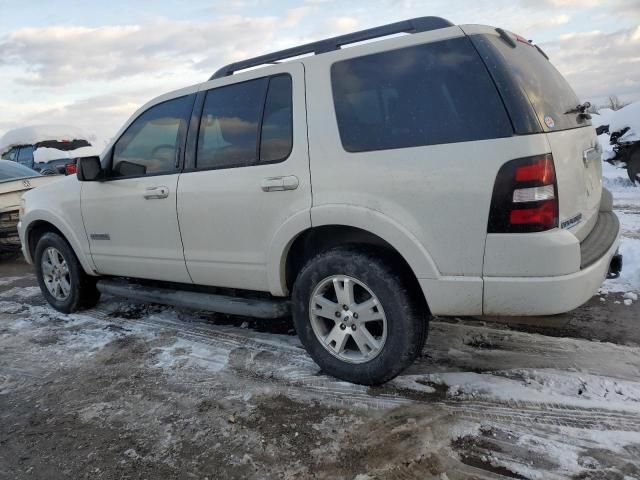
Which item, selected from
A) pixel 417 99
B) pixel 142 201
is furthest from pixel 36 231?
pixel 417 99

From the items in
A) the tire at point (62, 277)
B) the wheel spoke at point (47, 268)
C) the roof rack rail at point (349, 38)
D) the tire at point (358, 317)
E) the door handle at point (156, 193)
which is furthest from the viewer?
the wheel spoke at point (47, 268)

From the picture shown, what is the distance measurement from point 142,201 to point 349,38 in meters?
1.98

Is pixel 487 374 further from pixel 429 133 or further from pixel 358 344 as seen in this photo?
pixel 429 133

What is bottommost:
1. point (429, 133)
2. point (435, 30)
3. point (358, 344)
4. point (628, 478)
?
point (628, 478)

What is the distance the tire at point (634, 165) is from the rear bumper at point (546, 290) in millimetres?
7500

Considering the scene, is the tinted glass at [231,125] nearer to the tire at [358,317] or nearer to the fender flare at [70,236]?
the tire at [358,317]

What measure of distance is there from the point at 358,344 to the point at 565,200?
4.53 ft

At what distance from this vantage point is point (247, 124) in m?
3.34

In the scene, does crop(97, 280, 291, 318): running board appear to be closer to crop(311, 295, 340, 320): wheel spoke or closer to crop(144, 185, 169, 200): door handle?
crop(311, 295, 340, 320): wheel spoke

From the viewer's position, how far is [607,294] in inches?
169

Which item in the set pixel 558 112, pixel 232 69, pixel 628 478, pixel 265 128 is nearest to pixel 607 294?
pixel 558 112

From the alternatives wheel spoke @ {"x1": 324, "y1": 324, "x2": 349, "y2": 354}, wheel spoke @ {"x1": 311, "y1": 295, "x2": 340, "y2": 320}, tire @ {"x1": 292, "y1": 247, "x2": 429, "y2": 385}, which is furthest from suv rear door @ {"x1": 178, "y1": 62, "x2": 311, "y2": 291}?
wheel spoke @ {"x1": 324, "y1": 324, "x2": 349, "y2": 354}

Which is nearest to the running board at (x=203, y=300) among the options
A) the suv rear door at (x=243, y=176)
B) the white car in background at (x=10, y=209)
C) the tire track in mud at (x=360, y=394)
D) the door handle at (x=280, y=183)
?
the suv rear door at (x=243, y=176)

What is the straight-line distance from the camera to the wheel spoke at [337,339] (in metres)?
3.02
